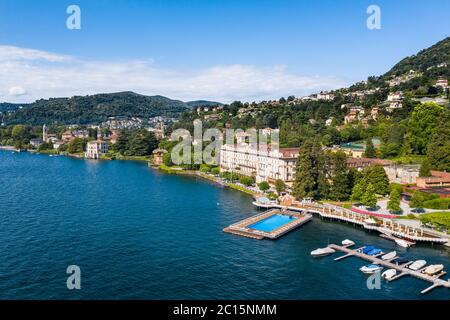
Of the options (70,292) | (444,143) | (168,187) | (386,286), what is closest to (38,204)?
(168,187)

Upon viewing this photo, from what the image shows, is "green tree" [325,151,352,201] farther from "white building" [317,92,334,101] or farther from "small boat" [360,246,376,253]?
"white building" [317,92,334,101]

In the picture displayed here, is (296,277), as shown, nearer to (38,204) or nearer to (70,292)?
(70,292)

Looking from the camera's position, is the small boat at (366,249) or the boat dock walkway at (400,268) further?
the small boat at (366,249)

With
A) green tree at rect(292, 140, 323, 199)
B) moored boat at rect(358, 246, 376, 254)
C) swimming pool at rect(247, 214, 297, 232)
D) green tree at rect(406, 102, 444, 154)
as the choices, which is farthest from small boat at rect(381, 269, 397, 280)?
green tree at rect(406, 102, 444, 154)

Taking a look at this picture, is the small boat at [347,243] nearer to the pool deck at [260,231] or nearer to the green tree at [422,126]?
the pool deck at [260,231]

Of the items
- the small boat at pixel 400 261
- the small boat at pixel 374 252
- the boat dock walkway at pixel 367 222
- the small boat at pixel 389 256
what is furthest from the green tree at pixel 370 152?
the small boat at pixel 400 261

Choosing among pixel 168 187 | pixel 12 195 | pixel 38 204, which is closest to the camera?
pixel 38 204

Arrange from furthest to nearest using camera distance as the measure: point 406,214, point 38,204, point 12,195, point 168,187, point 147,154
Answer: point 147,154 < point 168,187 < point 12,195 < point 38,204 < point 406,214
